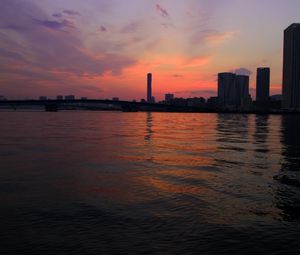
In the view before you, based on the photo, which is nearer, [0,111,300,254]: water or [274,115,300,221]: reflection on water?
[0,111,300,254]: water

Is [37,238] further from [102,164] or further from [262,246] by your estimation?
[102,164]

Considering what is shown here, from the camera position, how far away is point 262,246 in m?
9.64

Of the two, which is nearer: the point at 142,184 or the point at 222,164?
the point at 142,184

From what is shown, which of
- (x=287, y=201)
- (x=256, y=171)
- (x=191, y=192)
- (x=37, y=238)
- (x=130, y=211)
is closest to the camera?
(x=37, y=238)

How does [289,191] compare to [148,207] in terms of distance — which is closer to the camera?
[148,207]

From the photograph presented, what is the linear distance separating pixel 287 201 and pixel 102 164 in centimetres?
1265

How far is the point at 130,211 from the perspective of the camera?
497 inches

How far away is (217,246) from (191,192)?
600cm

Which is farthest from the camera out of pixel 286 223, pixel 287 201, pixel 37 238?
pixel 287 201

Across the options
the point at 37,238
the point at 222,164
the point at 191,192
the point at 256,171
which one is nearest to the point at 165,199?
the point at 191,192

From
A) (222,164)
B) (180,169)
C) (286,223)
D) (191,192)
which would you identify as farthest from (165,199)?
(222,164)

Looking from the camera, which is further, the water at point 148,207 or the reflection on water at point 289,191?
the reflection on water at point 289,191

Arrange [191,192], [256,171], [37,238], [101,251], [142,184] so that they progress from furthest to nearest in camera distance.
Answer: [256,171], [142,184], [191,192], [37,238], [101,251]

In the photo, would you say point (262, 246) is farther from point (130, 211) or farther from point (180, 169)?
point (180, 169)
